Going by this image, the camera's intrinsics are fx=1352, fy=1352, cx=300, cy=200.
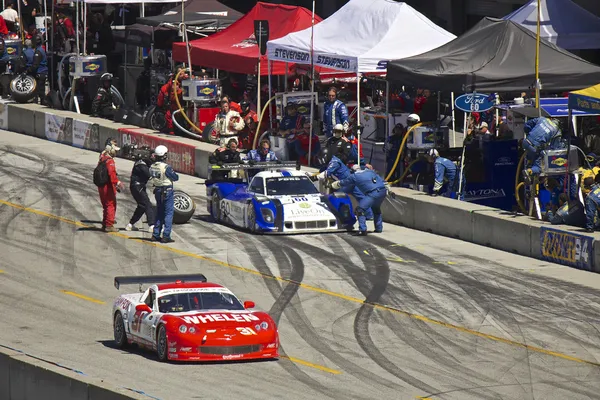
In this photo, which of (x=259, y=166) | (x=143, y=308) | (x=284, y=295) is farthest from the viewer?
(x=259, y=166)

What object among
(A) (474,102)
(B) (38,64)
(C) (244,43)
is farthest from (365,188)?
(B) (38,64)

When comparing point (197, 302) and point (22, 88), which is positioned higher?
point (22, 88)

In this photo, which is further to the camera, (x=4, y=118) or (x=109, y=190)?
(x=4, y=118)

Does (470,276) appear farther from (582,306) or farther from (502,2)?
(502,2)

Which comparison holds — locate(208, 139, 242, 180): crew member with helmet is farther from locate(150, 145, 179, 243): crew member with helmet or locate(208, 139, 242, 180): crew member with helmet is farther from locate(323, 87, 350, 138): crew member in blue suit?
locate(150, 145, 179, 243): crew member with helmet

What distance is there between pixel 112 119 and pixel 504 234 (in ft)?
50.2

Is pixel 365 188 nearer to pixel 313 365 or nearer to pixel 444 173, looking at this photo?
pixel 444 173

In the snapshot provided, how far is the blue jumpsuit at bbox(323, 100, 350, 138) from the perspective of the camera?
95.8 feet

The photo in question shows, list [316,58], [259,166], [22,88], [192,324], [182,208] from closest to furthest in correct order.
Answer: [192,324] → [182,208] → [259,166] → [316,58] → [22,88]

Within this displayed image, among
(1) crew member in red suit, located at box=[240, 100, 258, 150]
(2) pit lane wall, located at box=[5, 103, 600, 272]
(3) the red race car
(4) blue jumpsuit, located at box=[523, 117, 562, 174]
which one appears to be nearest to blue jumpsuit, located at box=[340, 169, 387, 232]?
(2) pit lane wall, located at box=[5, 103, 600, 272]

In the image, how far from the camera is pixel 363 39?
98.3ft

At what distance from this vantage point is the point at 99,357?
17.6 metres

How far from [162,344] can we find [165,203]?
7771mm

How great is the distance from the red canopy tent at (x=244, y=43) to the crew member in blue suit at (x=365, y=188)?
26.4 feet
